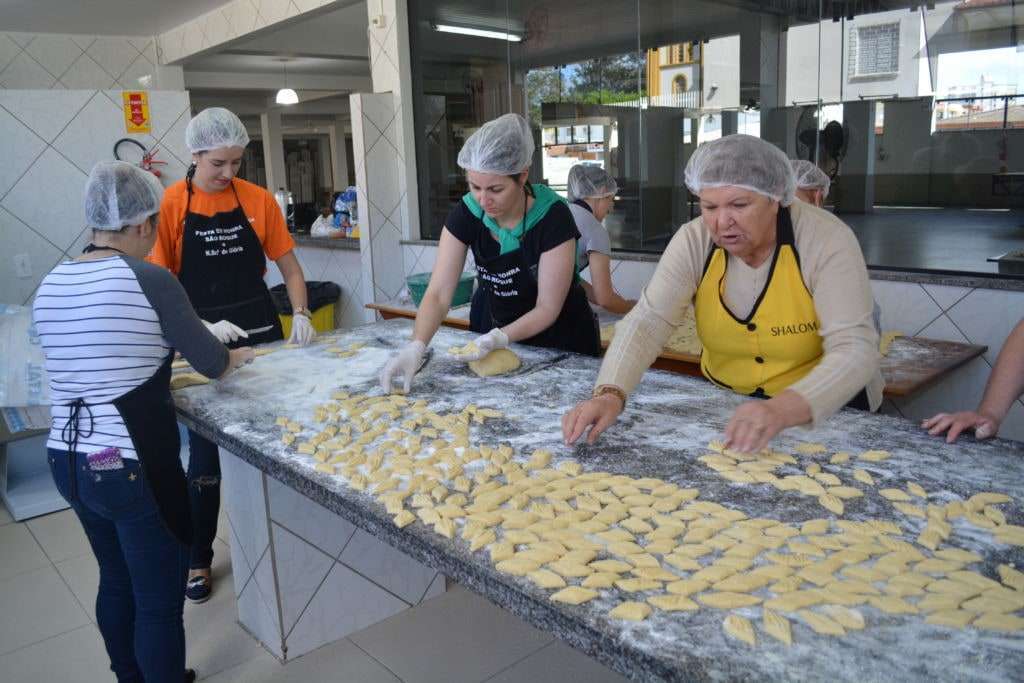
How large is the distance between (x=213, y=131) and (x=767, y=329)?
178 cm

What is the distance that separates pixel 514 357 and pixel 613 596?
1227 mm

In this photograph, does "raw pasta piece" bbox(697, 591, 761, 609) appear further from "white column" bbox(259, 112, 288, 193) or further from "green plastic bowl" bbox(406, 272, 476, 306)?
"white column" bbox(259, 112, 288, 193)

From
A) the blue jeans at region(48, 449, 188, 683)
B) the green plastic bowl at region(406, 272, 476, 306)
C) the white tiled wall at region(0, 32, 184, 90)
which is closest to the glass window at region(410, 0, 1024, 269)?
the green plastic bowl at region(406, 272, 476, 306)

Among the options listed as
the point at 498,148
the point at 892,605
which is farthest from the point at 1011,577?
the point at 498,148

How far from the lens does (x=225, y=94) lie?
41.3 ft

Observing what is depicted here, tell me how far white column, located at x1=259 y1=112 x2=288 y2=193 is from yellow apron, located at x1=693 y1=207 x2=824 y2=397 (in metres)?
12.6

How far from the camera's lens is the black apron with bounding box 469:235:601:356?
235cm

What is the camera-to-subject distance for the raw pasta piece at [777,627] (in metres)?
0.91

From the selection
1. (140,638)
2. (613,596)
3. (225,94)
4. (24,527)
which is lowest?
(24,527)

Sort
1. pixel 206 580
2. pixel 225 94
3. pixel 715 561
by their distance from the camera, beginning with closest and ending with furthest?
pixel 715 561, pixel 206 580, pixel 225 94

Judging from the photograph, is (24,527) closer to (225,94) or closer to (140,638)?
(140,638)

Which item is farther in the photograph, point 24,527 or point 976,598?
point 24,527

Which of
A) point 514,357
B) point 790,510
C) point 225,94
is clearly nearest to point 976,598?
point 790,510

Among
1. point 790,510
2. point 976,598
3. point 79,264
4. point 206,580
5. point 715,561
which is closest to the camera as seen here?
point 976,598
